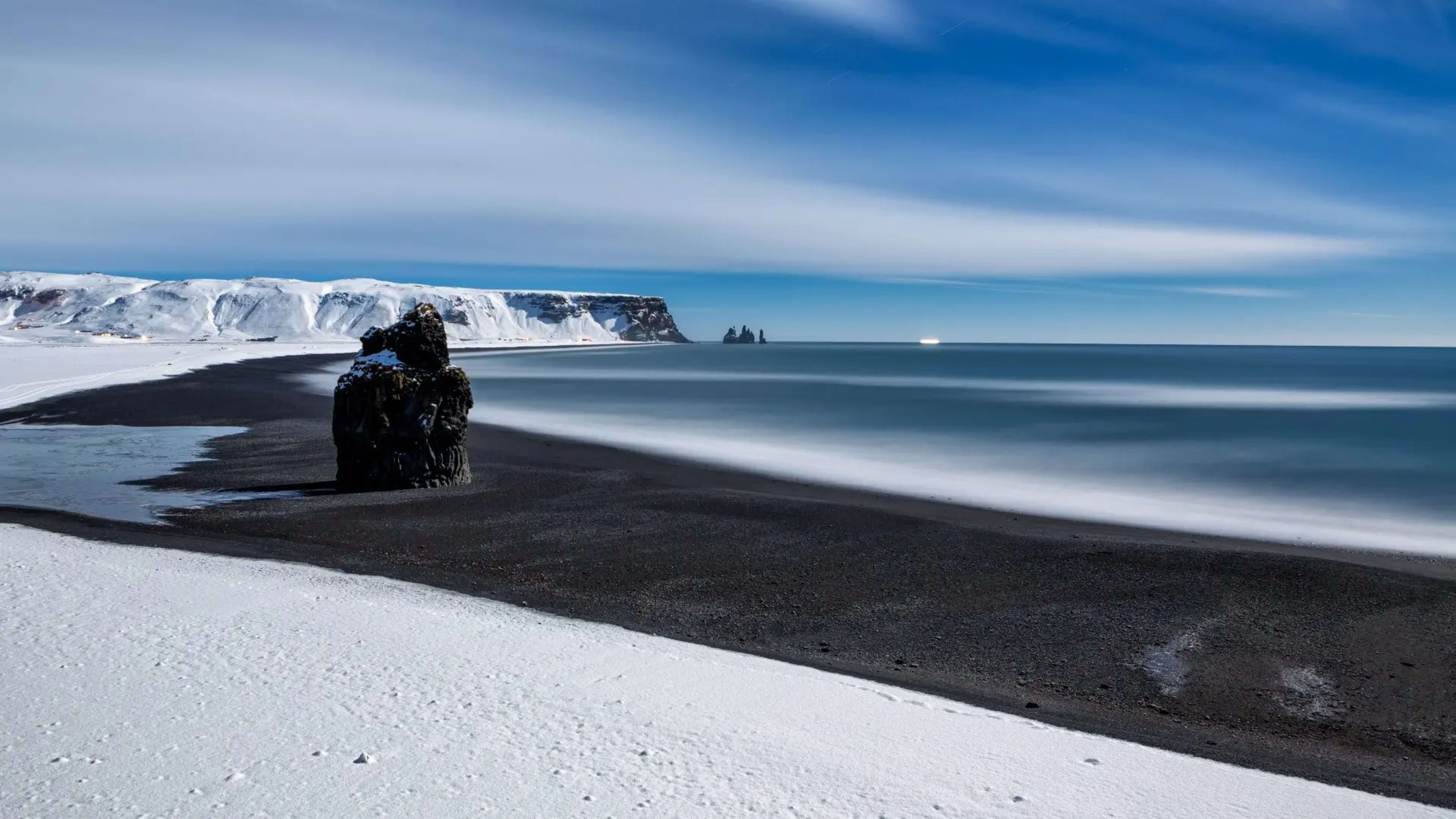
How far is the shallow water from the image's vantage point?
11.9 meters

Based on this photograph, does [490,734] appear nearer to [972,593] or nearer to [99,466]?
[972,593]

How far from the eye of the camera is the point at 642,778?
4234mm

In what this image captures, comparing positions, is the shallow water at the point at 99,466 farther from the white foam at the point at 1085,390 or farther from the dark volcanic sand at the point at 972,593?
the white foam at the point at 1085,390

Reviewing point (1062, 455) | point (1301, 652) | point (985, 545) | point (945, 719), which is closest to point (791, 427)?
point (1062, 455)

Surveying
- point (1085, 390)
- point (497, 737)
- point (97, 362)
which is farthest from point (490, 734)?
point (97, 362)

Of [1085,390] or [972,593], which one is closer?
[972,593]

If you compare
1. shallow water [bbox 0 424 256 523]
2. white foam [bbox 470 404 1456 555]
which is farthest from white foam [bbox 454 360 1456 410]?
shallow water [bbox 0 424 256 523]

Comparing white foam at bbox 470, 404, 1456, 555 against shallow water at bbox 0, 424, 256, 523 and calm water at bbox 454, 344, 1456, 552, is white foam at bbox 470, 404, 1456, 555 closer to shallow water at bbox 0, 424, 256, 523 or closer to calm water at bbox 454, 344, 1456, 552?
calm water at bbox 454, 344, 1456, 552

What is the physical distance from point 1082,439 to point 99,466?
2312cm

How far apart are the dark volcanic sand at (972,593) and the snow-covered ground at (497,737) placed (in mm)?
724

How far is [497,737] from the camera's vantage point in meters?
4.62

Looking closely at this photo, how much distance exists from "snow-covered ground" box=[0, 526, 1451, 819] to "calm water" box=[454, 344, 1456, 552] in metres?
9.19

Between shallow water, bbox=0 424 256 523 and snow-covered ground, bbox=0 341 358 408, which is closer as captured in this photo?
shallow water, bbox=0 424 256 523

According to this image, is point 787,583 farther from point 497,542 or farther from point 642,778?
point 642,778
